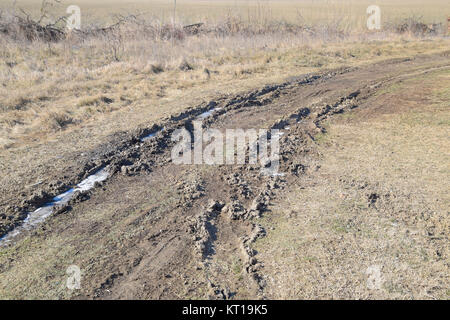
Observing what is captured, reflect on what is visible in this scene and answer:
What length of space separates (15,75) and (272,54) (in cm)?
1041

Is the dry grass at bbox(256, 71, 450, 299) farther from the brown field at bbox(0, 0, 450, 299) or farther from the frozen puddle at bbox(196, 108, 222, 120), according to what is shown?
the frozen puddle at bbox(196, 108, 222, 120)

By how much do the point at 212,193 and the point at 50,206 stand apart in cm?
232

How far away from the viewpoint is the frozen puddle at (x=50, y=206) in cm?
493

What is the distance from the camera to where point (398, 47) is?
2019 centimetres

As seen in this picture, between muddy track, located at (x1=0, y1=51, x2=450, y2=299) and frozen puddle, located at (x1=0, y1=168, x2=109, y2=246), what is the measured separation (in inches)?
5.4

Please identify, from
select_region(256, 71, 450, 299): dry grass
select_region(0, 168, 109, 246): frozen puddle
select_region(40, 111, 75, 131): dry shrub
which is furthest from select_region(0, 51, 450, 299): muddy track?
select_region(40, 111, 75, 131): dry shrub

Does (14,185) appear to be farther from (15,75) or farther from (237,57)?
(237,57)

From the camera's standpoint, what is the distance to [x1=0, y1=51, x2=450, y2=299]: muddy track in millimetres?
3967

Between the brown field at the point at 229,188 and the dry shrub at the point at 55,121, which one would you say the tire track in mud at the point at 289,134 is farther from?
the dry shrub at the point at 55,121

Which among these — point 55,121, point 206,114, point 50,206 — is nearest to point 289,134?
point 206,114

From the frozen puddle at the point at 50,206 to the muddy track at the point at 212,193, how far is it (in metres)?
0.14

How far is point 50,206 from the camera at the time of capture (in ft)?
18.4
